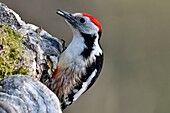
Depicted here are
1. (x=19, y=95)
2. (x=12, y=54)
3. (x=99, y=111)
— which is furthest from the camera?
(x=99, y=111)

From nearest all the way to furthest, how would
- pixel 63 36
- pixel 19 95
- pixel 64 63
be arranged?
1. pixel 19 95
2. pixel 64 63
3. pixel 63 36

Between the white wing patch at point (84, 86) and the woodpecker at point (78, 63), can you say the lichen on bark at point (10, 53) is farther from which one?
the white wing patch at point (84, 86)

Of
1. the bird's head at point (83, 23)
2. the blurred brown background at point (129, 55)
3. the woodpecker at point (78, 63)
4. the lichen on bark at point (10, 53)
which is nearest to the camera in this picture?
the lichen on bark at point (10, 53)

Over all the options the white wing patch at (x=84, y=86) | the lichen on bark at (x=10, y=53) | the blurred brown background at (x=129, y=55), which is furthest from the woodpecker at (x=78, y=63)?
the blurred brown background at (x=129, y=55)

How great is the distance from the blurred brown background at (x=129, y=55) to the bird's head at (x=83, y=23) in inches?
132

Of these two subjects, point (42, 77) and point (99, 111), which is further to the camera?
point (99, 111)

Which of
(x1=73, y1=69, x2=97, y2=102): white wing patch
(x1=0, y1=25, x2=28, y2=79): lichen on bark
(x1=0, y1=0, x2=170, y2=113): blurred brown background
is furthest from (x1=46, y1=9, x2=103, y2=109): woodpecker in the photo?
(x1=0, y1=0, x2=170, y2=113): blurred brown background

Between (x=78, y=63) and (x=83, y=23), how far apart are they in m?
0.20

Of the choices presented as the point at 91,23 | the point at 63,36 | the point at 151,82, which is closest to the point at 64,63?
the point at 91,23

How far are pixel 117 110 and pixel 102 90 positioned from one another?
0.30 meters

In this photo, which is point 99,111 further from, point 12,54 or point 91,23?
point 12,54

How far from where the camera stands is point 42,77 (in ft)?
7.77

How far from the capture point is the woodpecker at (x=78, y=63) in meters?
2.63

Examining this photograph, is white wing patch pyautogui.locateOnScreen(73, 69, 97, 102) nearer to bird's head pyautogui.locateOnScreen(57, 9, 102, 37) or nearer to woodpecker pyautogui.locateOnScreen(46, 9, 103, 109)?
woodpecker pyautogui.locateOnScreen(46, 9, 103, 109)
